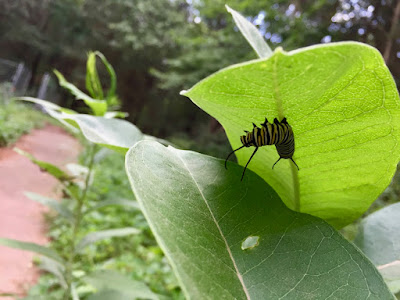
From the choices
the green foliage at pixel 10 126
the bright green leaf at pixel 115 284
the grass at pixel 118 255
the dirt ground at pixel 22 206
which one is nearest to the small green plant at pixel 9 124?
the green foliage at pixel 10 126

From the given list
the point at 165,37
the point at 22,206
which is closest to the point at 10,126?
the point at 22,206

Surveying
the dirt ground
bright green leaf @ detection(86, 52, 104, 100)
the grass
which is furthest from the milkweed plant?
the grass

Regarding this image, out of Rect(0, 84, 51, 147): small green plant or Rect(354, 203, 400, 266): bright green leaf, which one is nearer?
Rect(354, 203, 400, 266): bright green leaf

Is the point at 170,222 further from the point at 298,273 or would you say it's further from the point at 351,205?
the point at 351,205

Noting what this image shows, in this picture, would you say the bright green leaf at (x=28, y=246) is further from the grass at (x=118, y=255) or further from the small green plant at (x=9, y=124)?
the small green plant at (x=9, y=124)

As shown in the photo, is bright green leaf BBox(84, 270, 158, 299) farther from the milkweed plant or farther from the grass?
the grass

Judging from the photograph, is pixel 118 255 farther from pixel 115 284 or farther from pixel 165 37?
pixel 165 37
